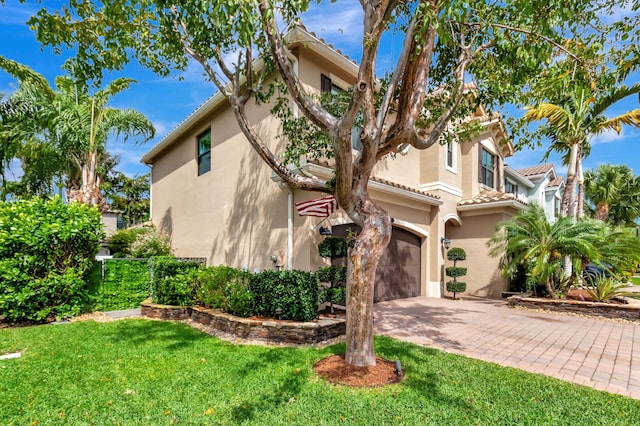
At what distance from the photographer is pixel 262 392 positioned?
173 inches

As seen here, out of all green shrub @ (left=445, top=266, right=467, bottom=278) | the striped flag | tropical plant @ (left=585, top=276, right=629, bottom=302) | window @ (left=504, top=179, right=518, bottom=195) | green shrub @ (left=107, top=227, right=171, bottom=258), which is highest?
window @ (left=504, top=179, right=518, bottom=195)

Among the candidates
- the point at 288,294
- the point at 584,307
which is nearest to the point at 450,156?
the point at 584,307

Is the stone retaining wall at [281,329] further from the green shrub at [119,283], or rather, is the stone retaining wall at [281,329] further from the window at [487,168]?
the window at [487,168]

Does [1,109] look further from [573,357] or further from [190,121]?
[573,357]

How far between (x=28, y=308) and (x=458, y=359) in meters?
9.84

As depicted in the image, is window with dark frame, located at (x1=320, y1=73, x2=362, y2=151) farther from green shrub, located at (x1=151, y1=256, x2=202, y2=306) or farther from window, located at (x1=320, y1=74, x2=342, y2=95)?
green shrub, located at (x1=151, y1=256, x2=202, y2=306)

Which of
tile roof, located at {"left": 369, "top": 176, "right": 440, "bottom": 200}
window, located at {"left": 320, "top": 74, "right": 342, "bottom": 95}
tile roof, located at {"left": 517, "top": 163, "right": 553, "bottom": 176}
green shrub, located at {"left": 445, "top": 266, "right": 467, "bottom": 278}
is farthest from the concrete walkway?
tile roof, located at {"left": 517, "top": 163, "right": 553, "bottom": 176}

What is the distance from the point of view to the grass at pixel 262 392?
380 centimetres

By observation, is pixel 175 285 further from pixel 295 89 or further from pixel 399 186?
pixel 399 186

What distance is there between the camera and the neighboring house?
1005 centimetres

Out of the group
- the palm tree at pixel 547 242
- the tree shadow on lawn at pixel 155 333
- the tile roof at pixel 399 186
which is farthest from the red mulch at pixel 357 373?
the palm tree at pixel 547 242

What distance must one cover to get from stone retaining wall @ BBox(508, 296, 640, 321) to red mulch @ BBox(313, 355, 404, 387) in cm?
845

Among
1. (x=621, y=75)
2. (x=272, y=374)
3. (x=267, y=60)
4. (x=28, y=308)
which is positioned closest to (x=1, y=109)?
(x=28, y=308)

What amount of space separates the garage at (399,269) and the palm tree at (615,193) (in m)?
21.2
